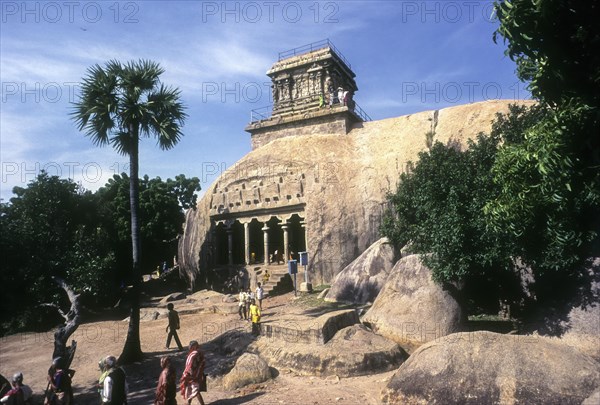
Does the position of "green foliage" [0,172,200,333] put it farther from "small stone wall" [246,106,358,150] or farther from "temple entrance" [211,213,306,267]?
"small stone wall" [246,106,358,150]

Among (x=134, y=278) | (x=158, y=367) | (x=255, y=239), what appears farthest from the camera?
(x=255, y=239)

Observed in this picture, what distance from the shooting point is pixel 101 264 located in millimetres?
20906

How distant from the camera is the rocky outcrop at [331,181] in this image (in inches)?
901

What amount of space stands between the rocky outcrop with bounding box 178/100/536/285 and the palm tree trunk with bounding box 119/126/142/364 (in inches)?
466

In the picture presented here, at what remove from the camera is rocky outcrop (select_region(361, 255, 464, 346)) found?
12.4m

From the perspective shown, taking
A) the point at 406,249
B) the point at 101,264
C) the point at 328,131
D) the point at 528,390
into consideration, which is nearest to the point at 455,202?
the point at 406,249

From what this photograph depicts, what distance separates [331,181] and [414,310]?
1261 centimetres

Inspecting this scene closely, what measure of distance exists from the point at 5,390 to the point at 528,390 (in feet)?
34.3

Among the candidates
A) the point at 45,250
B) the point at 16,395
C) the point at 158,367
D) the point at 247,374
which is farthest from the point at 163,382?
the point at 45,250

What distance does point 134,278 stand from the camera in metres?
13.7

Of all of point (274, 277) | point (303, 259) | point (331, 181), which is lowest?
point (274, 277)

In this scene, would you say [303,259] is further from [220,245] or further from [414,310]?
[220,245]


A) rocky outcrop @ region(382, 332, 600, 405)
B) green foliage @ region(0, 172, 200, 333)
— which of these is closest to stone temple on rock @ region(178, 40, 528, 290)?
green foliage @ region(0, 172, 200, 333)

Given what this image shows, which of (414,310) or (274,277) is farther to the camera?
(274,277)
